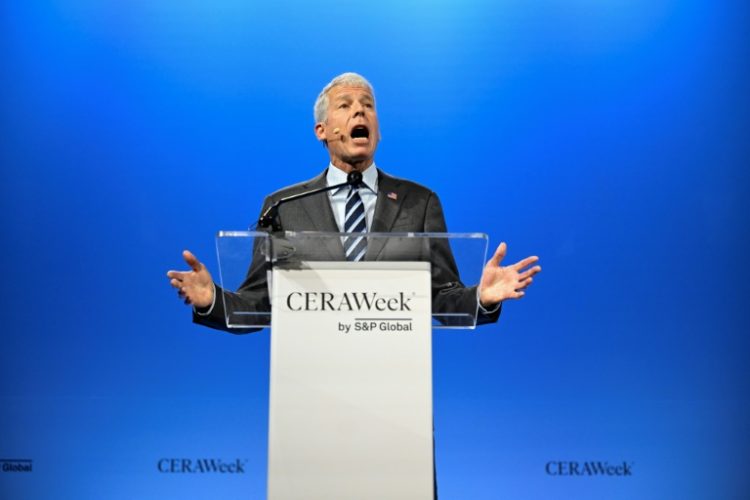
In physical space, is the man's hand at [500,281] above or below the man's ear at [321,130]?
below

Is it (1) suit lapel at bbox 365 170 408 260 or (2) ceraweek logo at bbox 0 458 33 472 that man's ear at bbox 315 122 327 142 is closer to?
(1) suit lapel at bbox 365 170 408 260

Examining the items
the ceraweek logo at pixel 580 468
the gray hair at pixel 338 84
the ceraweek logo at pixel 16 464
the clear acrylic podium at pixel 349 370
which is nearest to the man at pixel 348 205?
the gray hair at pixel 338 84

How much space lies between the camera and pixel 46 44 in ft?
13.9

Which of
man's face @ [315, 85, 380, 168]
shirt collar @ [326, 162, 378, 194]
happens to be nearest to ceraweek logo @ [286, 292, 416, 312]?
shirt collar @ [326, 162, 378, 194]

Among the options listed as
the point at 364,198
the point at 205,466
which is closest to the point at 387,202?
the point at 364,198

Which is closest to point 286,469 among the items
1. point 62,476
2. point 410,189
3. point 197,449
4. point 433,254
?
point 433,254

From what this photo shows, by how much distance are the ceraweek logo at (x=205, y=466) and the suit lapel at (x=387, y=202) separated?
1.86 meters

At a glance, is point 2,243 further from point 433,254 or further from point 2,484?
point 433,254

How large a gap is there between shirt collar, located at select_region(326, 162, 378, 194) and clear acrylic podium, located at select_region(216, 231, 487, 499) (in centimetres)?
89

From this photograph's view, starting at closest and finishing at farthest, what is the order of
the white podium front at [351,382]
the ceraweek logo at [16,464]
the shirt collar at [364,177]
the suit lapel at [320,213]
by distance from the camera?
the white podium front at [351,382], the suit lapel at [320,213], the shirt collar at [364,177], the ceraweek logo at [16,464]

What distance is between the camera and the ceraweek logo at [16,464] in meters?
4.11

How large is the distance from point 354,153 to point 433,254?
968 millimetres

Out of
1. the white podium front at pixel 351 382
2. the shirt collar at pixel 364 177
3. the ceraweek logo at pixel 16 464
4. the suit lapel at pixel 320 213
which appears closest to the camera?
the white podium front at pixel 351 382

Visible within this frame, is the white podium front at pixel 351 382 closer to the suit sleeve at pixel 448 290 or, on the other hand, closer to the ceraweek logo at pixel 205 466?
the suit sleeve at pixel 448 290
